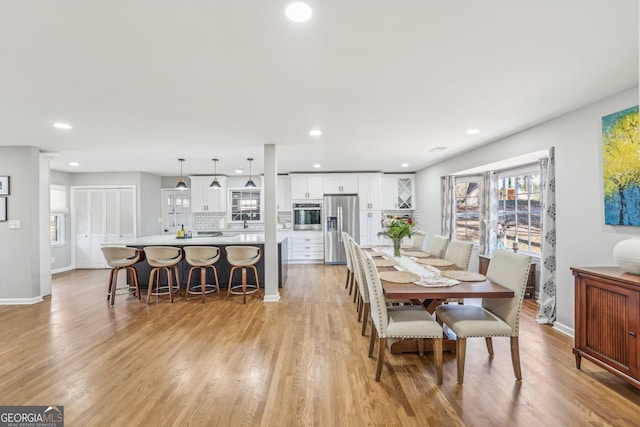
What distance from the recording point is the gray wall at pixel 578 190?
2857mm

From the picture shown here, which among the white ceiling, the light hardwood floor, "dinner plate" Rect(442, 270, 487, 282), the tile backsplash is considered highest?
the white ceiling

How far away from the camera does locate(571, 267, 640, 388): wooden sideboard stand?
2111 mm

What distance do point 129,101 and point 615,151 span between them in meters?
4.36

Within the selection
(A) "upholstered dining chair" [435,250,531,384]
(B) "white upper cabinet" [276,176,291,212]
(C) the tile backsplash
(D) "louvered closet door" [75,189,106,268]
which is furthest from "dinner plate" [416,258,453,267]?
(D) "louvered closet door" [75,189,106,268]

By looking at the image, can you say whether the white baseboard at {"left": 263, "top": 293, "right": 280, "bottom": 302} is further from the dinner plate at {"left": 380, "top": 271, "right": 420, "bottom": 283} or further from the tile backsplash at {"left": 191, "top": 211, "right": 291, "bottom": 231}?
the tile backsplash at {"left": 191, "top": 211, "right": 291, "bottom": 231}

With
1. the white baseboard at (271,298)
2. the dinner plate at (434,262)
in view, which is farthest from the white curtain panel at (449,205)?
the white baseboard at (271,298)

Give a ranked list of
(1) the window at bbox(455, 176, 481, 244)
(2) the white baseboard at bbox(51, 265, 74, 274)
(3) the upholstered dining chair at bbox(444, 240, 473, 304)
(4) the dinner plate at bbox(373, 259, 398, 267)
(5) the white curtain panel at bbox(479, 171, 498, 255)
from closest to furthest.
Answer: (4) the dinner plate at bbox(373, 259, 398, 267) → (3) the upholstered dining chair at bbox(444, 240, 473, 304) → (5) the white curtain panel at bbox(479, 171, 498, 255) → (1) the window at bbox(455, 176, 481, 244) → (2) the white baseboard at bbox(51, 265, 74, 274)

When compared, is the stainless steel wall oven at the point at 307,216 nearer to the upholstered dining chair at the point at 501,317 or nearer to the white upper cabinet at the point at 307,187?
the white upper cabinet at the point at 307,187

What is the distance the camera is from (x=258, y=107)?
9.96 ft

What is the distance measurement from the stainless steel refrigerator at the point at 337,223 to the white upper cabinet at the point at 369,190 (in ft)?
0.72

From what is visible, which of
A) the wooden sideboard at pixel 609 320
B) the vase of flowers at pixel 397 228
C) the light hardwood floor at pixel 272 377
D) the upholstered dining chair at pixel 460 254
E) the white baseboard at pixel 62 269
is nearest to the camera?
the light hardwood floor at pixel 272 377

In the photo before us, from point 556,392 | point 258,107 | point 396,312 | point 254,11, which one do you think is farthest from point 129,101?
point 556,392

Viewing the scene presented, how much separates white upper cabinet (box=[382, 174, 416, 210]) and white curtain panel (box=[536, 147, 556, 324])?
14.2ft

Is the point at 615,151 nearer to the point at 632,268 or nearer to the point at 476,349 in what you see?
the point at 632,268
